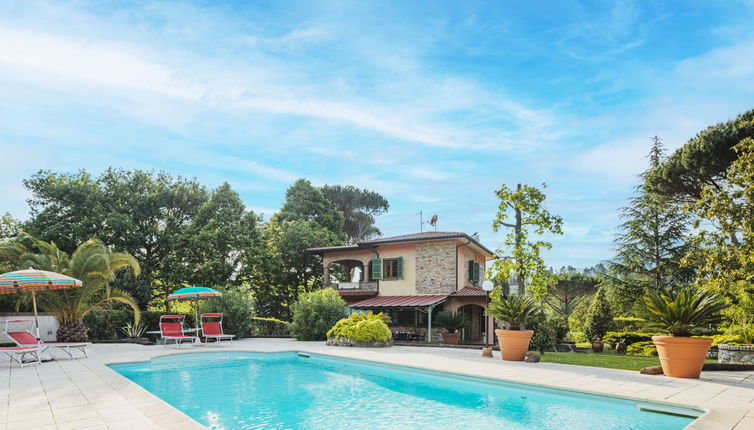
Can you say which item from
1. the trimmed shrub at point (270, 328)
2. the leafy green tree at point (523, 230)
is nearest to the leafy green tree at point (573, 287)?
the trimmed shrub at point (270, 328)

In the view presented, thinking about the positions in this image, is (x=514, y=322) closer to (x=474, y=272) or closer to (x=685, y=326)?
(x=685, y=326)

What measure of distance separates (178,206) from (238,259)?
534 centimetres

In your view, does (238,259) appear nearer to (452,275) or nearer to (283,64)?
(452,275)

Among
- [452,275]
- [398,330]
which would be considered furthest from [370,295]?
[452,275]

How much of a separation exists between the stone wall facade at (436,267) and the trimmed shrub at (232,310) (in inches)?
371

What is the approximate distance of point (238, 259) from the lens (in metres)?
29.1

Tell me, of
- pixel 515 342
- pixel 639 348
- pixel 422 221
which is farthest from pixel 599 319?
pixel 422 221

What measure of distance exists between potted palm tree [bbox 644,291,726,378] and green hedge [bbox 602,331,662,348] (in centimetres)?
839

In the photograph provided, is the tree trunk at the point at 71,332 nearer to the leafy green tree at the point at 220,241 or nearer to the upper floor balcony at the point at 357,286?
the leafy green tree at the point at 220,241

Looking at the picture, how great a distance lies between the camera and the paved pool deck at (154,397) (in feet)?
19.3

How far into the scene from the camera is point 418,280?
26.0 meters

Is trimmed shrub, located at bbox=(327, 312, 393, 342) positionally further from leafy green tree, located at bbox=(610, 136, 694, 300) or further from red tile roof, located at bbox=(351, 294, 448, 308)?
leafy green tree, located at bbox=(610, 136, 694, 300)

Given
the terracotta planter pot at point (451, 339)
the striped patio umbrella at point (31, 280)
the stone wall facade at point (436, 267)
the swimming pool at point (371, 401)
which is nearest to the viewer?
the swimming pool at point (371, 401)

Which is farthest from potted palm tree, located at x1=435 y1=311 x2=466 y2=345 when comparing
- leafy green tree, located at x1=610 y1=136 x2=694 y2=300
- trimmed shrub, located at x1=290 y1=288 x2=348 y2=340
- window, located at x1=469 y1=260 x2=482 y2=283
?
leafy green tree, located at x1=610 y1=136 x2=694 y2=300
